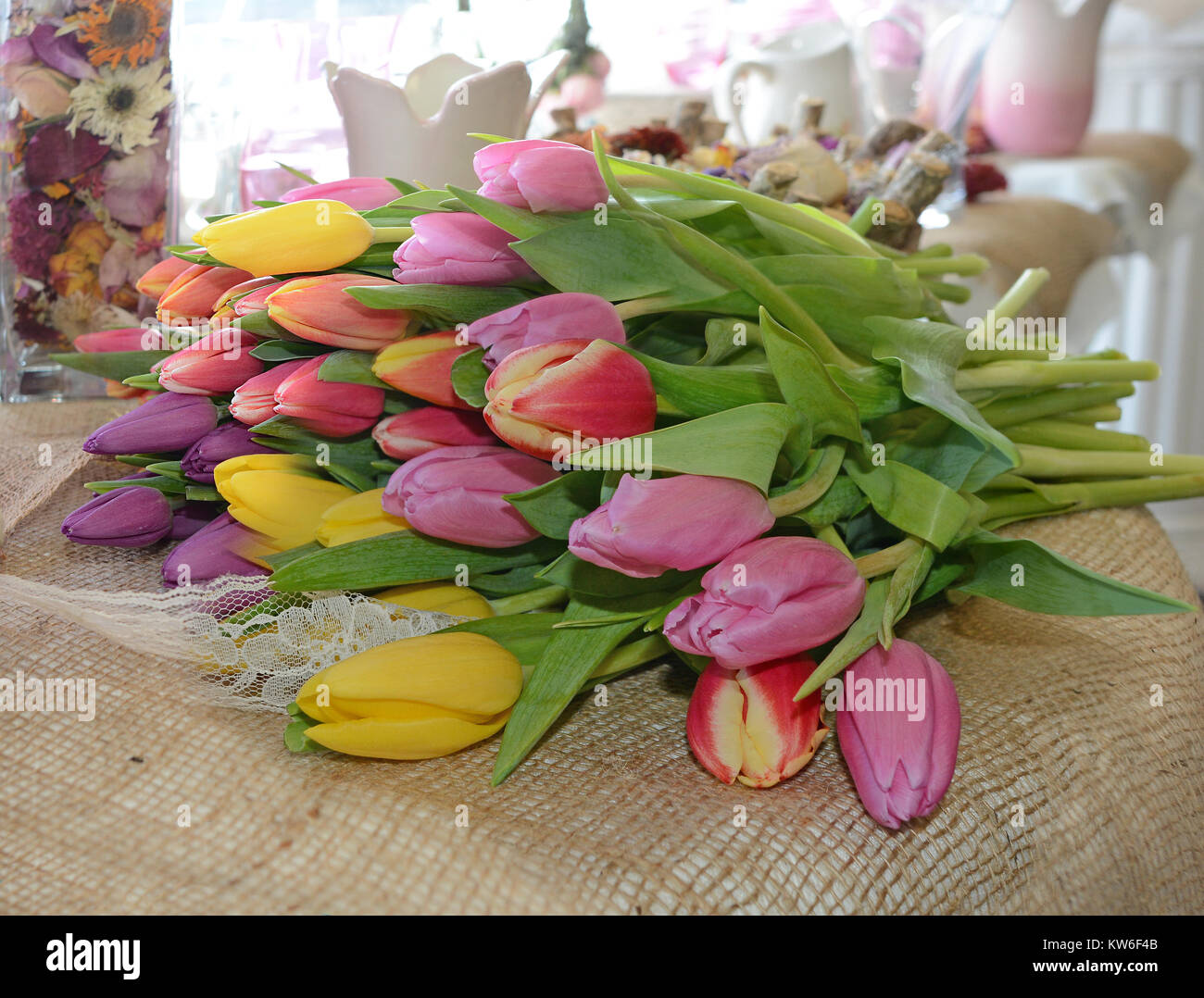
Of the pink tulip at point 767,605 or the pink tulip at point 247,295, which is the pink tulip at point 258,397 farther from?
the pink tulip at point 767,605

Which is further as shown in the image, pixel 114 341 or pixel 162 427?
pixel 114 341

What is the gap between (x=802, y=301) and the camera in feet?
1.36

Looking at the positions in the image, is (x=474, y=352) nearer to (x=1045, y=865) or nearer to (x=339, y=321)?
(x=339, y=321)

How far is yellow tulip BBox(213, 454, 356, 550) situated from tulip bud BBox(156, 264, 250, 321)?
0.23 feet

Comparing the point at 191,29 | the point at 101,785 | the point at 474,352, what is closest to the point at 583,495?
the point at 474,352

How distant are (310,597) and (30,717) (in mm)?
93

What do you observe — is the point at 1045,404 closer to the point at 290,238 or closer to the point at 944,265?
the point at 944,265

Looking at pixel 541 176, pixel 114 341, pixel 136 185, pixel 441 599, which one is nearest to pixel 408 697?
pixel 441 599

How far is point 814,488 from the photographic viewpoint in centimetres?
36

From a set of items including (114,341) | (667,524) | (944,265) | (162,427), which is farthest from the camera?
(944,265)

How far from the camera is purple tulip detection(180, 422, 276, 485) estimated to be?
0.39 meters

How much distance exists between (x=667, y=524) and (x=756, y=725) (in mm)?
73

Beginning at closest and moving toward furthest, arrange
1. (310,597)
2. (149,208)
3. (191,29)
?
1. (310,597)
2. (149,208)
3. (191,29)

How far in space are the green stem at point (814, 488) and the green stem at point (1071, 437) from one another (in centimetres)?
19
